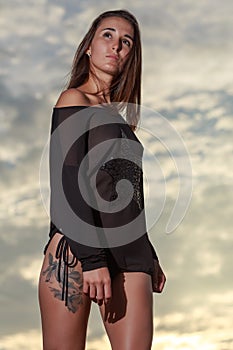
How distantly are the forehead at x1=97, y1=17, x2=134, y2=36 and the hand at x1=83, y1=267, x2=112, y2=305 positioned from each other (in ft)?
4.44

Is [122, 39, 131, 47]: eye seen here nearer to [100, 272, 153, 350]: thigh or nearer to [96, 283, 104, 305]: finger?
[100, 272, 153, 350]: thigh

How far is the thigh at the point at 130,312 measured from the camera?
3883mm

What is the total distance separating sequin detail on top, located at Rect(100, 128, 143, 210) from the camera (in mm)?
4043

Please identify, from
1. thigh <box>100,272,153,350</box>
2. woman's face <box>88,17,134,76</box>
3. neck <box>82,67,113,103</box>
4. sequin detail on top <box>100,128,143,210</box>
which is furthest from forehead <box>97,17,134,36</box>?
thigh <box>100,272,153,350</box>

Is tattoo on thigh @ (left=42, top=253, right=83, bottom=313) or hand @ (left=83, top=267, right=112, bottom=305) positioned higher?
tattoo on thigh @ (left=42, top=253, right=83, bottom=313)

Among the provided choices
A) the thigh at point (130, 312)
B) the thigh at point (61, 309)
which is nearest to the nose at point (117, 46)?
the thigh at point (61, 309)

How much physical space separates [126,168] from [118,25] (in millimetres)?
786

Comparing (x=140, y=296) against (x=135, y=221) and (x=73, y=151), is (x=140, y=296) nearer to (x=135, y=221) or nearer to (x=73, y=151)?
(x=135, y=221)

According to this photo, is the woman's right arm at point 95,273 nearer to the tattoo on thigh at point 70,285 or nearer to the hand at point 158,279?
the tattoo on thigh at point 70,285

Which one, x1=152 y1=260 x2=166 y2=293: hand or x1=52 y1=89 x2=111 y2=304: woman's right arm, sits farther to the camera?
x1=152 y1=260 x2=166 y2=293: hand

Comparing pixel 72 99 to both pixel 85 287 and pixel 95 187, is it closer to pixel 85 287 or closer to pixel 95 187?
pixel 95 187

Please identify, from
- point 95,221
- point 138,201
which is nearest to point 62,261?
point 95,221

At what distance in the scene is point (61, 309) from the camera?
3875mm

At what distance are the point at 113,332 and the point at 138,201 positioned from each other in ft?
2.08
